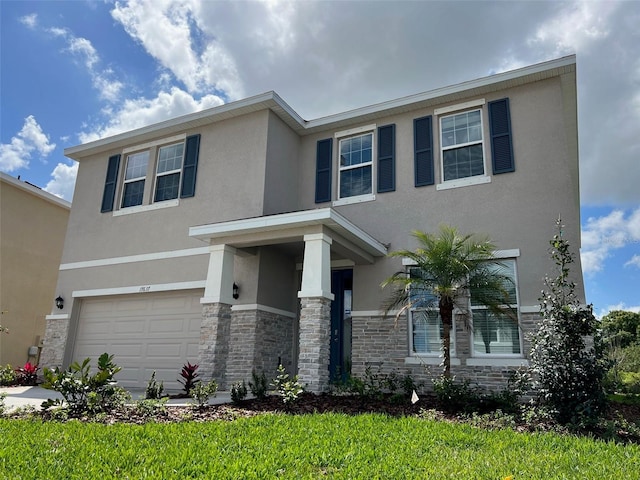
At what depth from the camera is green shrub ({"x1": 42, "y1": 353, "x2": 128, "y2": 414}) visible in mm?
6719

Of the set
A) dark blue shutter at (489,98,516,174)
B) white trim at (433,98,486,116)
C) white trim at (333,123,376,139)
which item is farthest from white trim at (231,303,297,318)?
white trim at (433,98,486,116)

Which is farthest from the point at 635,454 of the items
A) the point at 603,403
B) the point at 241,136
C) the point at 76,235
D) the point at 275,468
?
the point at 76,235

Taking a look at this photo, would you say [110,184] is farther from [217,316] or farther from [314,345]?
[314,345]

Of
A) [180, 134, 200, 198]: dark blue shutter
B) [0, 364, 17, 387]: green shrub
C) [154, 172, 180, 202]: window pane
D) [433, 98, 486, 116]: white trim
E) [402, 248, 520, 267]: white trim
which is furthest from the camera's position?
[154, 172, 180, 202]: window pane

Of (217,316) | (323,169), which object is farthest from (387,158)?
(217,316)

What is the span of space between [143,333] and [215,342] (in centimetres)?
357

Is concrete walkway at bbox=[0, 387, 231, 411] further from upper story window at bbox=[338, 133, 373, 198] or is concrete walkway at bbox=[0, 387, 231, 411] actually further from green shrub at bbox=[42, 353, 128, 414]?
upper story window at bbox=[338, 133, 373, 198]

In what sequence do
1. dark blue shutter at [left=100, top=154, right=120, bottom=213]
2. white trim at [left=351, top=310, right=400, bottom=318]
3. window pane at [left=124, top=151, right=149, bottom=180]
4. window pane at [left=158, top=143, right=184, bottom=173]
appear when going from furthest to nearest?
dark blue shutter at [left=100, top=154, right=120, bottom=213] → window pane at [left=124, top=151, right=149, bottom=180] → window pane at [left=158, top=143, right=184, bottom=173] → white trim at [left=351, top=310, right=400, bottom=318]

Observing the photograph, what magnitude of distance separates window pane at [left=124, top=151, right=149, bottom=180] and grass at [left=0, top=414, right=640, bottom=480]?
29.5 feet

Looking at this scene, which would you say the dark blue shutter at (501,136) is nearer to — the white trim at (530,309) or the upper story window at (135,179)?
the white trim at (530,309)

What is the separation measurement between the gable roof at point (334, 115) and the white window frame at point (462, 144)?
0.21 m

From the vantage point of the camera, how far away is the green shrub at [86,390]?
22.0ft

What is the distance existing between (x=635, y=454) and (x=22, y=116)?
15.9m

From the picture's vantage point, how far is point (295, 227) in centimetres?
953
